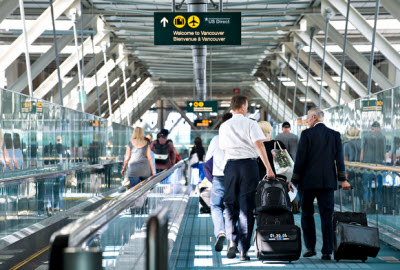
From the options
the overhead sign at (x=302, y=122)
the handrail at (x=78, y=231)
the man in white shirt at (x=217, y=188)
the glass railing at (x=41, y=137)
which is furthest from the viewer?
the overhead sign at (x=302, y=122)

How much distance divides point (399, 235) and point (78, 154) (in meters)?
10.0

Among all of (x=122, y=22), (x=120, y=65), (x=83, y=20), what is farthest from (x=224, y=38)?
(x=120, y=65)

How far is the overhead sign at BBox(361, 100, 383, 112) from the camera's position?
9170 mm

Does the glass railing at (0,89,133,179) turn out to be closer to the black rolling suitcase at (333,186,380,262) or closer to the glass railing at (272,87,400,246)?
the black rolling suitcase at (333,186,380,262)

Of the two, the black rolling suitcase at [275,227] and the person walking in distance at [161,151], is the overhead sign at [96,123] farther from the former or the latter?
the black rolling suitcase at [275,227]

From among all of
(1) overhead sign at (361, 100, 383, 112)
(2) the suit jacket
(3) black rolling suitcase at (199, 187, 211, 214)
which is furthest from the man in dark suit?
(3) black rolling suitcase at (199, 187, 211, 214)

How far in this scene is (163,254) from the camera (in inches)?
101

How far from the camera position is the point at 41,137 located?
1198 cm

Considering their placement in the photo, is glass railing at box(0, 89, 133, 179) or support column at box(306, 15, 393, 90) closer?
glass railing at box(0, 89, 133, 179)

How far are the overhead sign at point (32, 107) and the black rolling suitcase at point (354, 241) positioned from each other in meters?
6.03

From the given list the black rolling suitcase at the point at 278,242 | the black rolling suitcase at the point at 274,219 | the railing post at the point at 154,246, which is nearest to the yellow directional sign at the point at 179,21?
the black rolling suitcase at the point at 274,219

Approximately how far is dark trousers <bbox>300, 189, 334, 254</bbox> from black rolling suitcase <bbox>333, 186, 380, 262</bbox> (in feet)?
0.56

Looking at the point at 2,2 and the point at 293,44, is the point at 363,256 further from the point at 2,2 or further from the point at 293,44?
the point at 293,44

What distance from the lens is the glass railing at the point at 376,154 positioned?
8305mm
